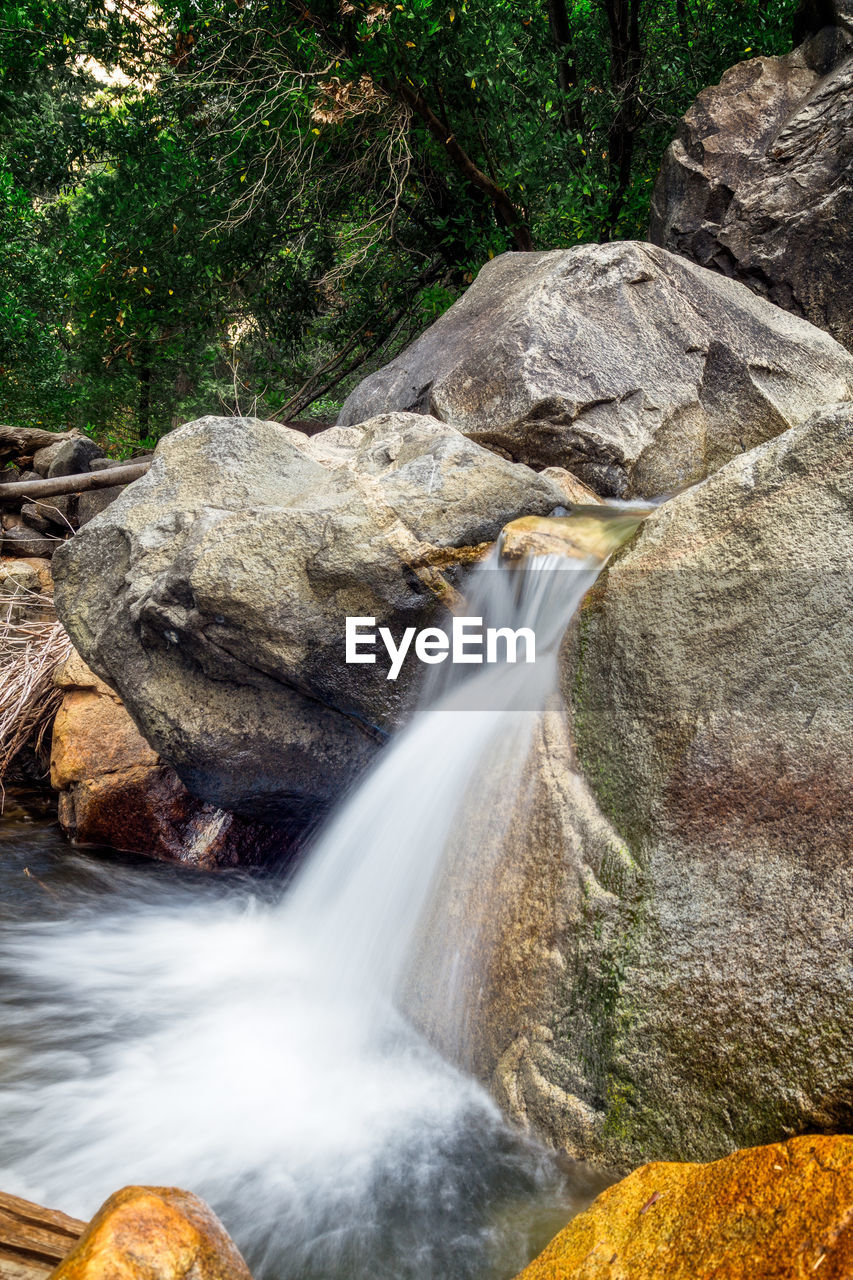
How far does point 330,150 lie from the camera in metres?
9.62

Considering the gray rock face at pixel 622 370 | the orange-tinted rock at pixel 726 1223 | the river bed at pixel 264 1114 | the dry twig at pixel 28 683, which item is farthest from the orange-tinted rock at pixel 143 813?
the orange-tinted rock at pixel 726 1223

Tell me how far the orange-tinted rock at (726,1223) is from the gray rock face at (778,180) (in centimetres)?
757

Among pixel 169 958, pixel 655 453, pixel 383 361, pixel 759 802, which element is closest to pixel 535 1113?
pixel 759 802

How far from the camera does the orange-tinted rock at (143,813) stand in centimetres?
527

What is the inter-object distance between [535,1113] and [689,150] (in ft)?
27.7

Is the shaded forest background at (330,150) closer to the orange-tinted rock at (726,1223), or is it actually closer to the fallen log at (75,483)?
the fallen log at (75,483)

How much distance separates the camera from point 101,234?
1034 cm

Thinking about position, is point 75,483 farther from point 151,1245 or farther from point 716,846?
point 151,1245

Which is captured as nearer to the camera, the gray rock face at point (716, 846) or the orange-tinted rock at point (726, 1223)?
the orange-tinted rock at point (726, 1223)

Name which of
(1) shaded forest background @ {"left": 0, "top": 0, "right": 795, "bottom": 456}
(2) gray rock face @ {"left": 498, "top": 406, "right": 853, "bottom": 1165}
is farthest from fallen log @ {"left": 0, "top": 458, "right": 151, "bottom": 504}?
(2) gray rock face @ {"left": 498, "top": 406, "right": 853, "bottom": 1165}

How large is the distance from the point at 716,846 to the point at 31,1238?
6.24 feet

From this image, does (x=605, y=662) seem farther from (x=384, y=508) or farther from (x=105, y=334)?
(x=105, y=334)

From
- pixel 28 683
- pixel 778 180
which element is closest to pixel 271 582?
pixel 28 683

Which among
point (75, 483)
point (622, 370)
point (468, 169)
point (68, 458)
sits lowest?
point (75, 483)
